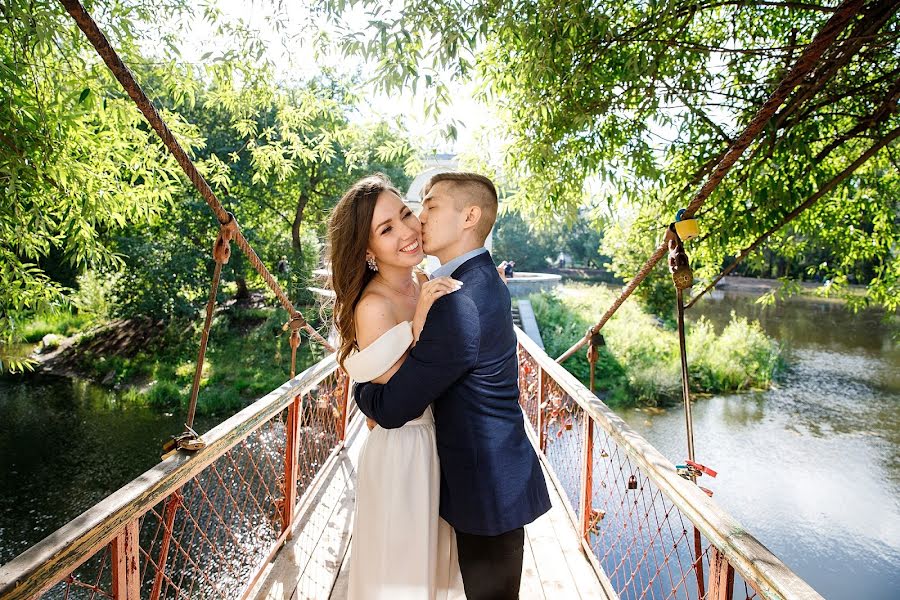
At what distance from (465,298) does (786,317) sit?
2537 cm

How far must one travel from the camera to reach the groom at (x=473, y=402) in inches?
52.3

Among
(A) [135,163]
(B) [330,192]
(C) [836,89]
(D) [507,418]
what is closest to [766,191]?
(C) [836,89]

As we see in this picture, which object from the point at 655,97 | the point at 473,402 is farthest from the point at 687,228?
the point at 655,97

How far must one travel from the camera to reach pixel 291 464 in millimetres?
2629

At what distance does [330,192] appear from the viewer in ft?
51.5

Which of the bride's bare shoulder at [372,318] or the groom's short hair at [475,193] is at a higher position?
the groom's short hair at [475,193]

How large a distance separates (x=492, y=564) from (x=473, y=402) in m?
0.41

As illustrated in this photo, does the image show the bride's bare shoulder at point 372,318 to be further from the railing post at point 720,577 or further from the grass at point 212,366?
the grass at point 212,366

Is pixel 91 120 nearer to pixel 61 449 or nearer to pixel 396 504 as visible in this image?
pixel 396 504

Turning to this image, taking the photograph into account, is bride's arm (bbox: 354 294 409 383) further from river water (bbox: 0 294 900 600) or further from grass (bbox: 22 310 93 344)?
grass (bbox: 22 310 93 344)

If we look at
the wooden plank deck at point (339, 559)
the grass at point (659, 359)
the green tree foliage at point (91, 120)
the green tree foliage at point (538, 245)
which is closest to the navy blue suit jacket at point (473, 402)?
the wooden plank deck at point (339, 559)

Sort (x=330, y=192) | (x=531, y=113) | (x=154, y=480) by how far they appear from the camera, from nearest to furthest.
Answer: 1. (x=154, y=480)
2. (x=531, y=113)
3. (x=330, y=192)

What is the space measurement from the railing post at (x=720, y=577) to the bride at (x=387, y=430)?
643 millimetres

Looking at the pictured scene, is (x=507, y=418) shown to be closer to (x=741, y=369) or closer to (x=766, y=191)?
(x=766, y=191)
